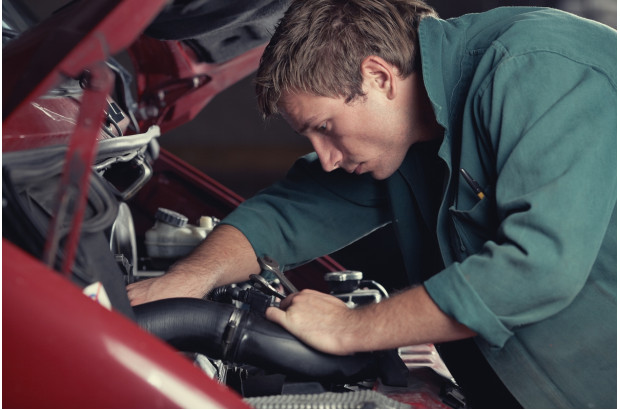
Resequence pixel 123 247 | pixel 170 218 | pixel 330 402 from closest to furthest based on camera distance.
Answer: pixel 330 402 < pixel 123 247 < pixel 170 218

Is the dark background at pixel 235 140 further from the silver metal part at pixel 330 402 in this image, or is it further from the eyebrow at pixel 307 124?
the silver metal part at pixel 330 402

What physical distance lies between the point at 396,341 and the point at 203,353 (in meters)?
0.30

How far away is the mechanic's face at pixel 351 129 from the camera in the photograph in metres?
1.29

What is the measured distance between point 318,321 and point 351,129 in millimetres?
438

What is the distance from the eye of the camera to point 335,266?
75.3 inches

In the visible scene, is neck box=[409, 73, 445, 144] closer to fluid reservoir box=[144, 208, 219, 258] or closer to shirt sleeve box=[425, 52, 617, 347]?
shirt sleeve box=[425, 52, 617, 347]

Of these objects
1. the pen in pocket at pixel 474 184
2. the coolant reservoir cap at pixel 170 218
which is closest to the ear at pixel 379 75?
the pen in pocket at pixel 474 184

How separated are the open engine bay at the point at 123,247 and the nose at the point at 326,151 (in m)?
0.24

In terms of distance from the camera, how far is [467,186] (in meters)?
1.17

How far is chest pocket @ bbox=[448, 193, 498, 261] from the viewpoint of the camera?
3.73 feet

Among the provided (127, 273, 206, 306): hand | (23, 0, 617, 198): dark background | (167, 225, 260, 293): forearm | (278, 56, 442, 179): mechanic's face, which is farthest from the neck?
(23, 0, 617, 198): dark background

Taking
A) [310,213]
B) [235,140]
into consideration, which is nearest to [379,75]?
[310,213]

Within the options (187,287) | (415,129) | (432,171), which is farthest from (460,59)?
(187,287)

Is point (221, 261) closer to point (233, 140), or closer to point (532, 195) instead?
point (532, 195)
